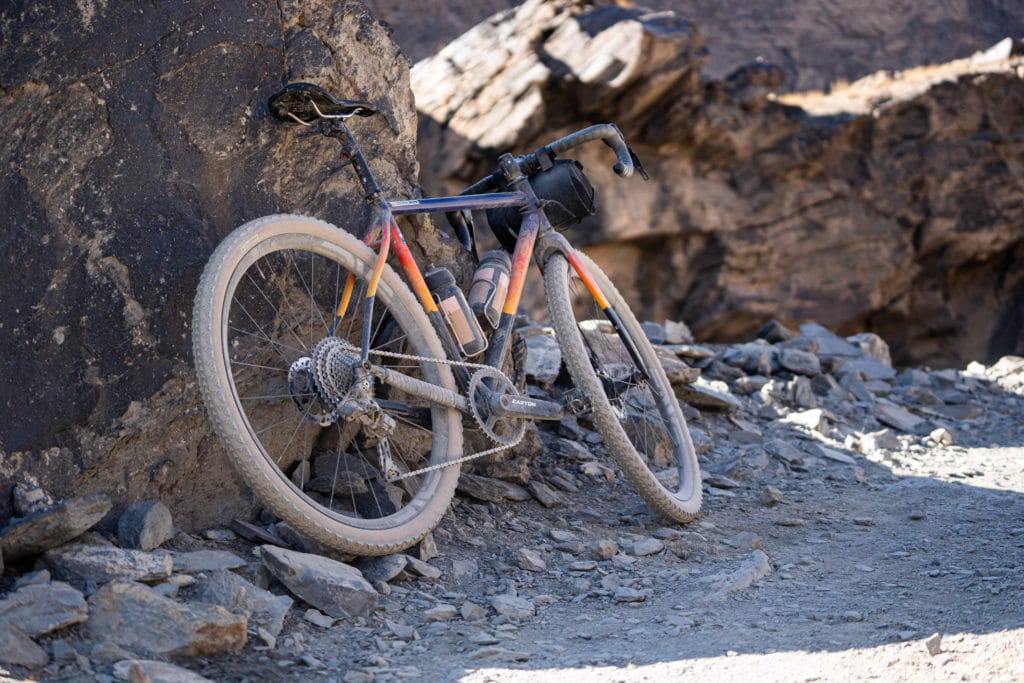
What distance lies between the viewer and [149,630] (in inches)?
109

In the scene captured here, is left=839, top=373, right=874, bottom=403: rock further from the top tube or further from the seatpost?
the seatpost

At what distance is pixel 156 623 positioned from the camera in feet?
9.09

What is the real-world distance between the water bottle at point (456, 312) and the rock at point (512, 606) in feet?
3.32

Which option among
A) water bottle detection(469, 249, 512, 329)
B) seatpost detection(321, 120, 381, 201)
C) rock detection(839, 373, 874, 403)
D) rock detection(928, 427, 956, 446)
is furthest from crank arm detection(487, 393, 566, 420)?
rock detection(839, 373, 874, 403)

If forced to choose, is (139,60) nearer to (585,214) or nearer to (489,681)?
(585,214)

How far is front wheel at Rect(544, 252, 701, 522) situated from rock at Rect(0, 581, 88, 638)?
2166 mm

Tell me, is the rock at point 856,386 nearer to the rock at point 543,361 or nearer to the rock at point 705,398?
the rock at point 705,398

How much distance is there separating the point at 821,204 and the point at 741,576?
1601cm

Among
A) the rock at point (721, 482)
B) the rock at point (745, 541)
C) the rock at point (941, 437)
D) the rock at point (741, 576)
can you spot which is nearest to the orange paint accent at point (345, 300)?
the rock at point (741, 576)

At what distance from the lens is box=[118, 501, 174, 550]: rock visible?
3357mm

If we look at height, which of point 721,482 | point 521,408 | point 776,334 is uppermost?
point 521,408

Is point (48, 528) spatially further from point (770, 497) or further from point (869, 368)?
point (869, 368)

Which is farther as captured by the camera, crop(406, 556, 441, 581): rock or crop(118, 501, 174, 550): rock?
crop(406, 556, 441, 581): rock

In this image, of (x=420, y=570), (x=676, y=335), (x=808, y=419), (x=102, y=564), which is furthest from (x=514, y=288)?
(x=676, y=335)
